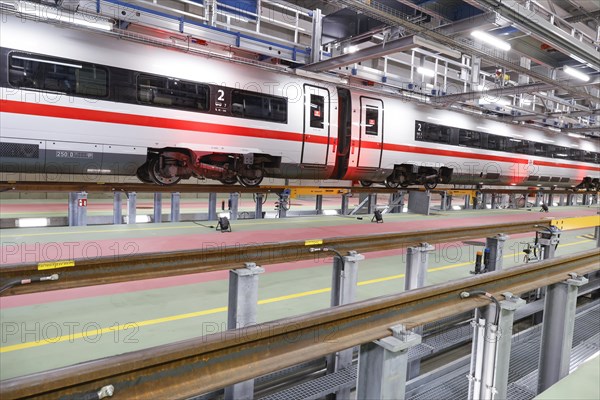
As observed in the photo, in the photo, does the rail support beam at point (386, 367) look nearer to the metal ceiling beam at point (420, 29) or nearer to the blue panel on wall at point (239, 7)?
A: the metal ceiling beam at point (420, 29)

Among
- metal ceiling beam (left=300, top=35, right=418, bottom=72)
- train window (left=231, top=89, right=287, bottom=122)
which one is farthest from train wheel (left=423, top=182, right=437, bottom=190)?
train window (left=231, top=89, right=287, bottom=122)

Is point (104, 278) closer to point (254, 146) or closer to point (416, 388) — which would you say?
point (416, 388)

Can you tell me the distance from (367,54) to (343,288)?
481 cm

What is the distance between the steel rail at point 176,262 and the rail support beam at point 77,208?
5.87m

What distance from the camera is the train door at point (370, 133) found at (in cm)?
912

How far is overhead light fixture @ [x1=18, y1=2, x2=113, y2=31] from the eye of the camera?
5297 millimetres

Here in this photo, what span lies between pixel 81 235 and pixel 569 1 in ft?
53.4

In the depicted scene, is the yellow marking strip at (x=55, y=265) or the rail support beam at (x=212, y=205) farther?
the rail support beam at (x=212, y=205)

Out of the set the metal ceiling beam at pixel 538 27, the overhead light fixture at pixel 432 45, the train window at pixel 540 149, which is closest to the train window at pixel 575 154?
the train window at pixel 540 149

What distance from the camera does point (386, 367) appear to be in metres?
1.95

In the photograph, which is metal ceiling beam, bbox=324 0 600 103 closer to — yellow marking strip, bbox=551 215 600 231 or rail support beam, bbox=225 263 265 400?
yellow marking strip, bbox=551 215 600 231

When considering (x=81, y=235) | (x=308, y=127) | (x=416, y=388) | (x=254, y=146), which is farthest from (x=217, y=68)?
(x=416, y=388)

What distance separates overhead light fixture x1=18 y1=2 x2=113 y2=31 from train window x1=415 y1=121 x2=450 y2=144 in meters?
7.24

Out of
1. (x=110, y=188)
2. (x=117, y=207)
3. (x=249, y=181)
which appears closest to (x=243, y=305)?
(x=249, y=181)
